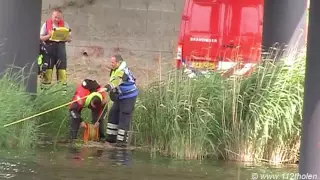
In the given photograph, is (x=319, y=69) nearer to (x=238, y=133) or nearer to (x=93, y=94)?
(x=238, y=133)

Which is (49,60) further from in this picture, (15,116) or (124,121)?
(15,116)

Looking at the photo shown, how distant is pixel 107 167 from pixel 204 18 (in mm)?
6893

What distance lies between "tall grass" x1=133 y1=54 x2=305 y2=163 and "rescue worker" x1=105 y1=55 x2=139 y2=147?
3.00ft

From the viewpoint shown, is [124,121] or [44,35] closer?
[124,121]

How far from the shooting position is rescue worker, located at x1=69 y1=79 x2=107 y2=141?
11480 millimetres

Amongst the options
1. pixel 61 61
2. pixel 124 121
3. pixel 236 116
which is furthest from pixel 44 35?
pixel 236 116

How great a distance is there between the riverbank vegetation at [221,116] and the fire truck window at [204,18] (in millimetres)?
4665

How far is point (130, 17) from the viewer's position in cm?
2083

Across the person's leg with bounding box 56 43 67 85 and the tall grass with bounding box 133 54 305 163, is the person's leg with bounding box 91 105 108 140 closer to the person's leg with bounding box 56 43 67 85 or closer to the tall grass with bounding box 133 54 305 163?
the tall grass with bounding box 133 54 305 163

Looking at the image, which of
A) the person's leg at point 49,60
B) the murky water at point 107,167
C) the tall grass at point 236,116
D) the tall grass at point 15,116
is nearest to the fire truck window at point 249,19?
the person's leg at point 49,60

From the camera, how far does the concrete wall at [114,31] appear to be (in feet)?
67.7

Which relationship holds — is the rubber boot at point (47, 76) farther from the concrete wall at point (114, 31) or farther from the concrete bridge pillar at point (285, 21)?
the concrete wall at point (114, 31)

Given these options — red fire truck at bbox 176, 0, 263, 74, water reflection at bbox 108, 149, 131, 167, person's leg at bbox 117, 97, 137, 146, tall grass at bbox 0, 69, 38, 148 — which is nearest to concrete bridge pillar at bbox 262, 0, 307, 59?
red fire truck at bbox 176, 0, 263, 74

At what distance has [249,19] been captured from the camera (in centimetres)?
1547
